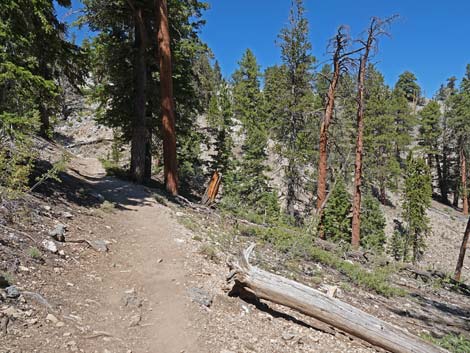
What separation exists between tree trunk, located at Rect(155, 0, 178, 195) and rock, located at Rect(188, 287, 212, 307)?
25.2 ft

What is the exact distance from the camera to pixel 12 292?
4.01 metres

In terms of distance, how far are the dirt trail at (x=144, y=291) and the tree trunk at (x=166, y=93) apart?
4204 millimetres

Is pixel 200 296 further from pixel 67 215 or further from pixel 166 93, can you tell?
pixel 166 93

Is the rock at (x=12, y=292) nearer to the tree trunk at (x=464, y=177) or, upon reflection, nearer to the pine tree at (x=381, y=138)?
the pine tree at (x=381, y=138)

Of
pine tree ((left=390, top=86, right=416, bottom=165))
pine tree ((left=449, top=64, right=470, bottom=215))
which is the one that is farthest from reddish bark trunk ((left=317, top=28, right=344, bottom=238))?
pine tree ((left=449, top=64, right=470, bottom=215))

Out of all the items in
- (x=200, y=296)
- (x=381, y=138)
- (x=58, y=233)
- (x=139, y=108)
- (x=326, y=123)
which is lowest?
(x=200, y=296)

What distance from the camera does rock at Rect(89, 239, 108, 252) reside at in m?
6.39

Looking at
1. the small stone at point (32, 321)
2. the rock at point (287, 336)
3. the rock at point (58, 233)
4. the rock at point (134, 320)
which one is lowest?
the rock at point (134, 320)

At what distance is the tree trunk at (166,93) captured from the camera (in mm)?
12055

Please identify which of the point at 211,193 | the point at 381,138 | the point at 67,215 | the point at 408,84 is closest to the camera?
the point at 67,215

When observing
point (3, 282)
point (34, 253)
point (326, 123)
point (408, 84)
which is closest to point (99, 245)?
point (34, 253)

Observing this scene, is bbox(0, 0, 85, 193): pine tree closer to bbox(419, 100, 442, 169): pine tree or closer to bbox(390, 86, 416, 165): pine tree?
bbox(390, 86, 416, 165): pine tree

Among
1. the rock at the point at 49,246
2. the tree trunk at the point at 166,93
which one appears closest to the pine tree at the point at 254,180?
the tree trunk at the point at 166,93

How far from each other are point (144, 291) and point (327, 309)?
288 centimetres
